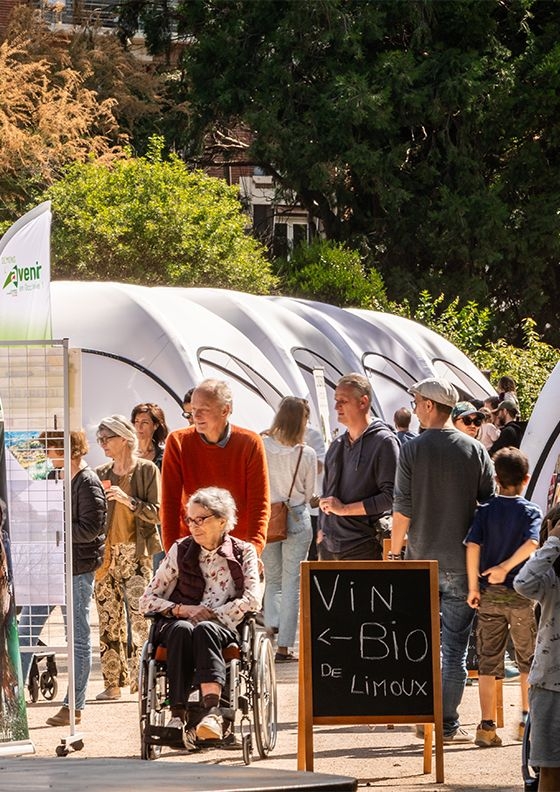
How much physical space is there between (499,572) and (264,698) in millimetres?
1285

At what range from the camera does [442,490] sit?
28.3 ft

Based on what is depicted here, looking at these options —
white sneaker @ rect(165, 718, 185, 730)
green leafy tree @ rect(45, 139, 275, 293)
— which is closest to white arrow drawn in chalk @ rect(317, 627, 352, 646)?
white sneaker @ rect(165, 718, 185, 730)

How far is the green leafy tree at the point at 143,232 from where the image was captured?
97.2ft

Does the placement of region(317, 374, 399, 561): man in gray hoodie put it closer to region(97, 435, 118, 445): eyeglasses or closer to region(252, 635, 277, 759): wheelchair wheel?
region(97, 435, 118, 445): eyeglasses

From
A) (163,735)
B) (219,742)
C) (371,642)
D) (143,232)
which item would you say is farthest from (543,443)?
(143,232)

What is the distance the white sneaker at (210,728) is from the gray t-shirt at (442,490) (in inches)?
58.6

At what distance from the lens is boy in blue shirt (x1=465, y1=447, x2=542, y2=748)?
8359mm

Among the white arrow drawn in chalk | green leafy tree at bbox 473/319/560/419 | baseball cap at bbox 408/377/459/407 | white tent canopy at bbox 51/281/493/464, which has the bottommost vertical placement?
the white arrow drawn in chalk

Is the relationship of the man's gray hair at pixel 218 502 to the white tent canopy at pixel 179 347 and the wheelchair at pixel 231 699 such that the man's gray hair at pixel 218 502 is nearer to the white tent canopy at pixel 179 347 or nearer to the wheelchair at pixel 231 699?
the wheelchair at pixel 231 699

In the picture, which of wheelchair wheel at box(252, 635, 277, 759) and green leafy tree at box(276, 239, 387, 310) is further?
green leafy tree at box(276, 239, 387, 310)

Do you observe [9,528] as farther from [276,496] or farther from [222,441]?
[276,496]

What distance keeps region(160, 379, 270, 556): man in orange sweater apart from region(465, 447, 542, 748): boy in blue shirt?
1.07 meters

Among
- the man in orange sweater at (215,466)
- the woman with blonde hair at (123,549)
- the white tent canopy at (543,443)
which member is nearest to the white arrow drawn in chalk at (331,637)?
the man in orange sweater at (215,466)

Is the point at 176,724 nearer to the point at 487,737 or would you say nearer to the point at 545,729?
the point at 487,737
